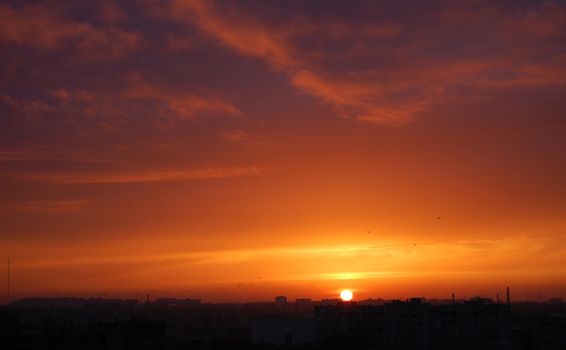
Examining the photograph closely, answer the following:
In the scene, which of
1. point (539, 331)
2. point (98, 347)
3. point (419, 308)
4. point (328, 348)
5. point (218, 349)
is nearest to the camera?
point (98, 347)

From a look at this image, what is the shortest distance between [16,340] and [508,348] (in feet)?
161

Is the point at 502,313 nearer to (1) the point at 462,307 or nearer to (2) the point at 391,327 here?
(1) the point at 462,307

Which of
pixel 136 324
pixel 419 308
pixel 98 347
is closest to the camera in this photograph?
pixel 98 347

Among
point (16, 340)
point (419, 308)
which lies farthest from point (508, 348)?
point (16, 340)

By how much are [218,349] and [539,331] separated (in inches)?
1787

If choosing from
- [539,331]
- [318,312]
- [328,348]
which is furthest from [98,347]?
[539,331]

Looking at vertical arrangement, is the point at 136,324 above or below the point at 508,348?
above

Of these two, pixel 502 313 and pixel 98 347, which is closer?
pixel 98 347

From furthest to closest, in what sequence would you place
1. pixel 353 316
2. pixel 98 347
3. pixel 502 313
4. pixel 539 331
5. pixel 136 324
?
pixel 539 331
pixel 353 316
pixel 502 313
pixel 136 324
pixel 98 347

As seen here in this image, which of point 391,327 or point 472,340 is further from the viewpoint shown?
point 391,327

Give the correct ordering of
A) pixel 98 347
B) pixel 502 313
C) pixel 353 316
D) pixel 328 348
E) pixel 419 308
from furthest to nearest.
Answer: pixel 353 316, pixel 419 308, pixel 502 313, pixel 328 348, pixel 98 347

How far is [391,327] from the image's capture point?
255ft

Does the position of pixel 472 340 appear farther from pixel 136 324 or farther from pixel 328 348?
pixel 136 324

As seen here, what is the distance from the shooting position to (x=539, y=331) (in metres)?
88.8
